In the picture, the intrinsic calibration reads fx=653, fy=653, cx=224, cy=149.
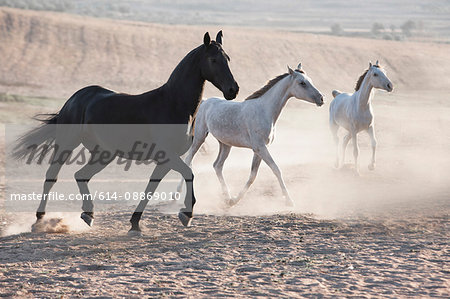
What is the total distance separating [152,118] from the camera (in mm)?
7652

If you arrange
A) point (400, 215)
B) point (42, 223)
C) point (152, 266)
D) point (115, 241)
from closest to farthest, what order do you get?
point (152, 266) → point (115, 241) → point (42, 223) → point (400, 215)

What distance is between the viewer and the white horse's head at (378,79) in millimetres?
12557

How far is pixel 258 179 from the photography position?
→ 12844 millimetres

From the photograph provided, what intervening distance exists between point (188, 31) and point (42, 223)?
3604 centimetres

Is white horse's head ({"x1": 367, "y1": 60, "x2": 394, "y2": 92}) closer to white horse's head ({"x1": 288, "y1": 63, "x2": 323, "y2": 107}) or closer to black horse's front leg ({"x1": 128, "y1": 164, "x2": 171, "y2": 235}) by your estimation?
white horse's head ({"x1": 288, "y1": 63, "x2": 323, "y2": 107})

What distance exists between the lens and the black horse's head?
7293mm

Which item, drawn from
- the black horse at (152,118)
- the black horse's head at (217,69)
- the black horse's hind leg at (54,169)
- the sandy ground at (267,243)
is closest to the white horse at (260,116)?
the sandy ground at (267,243)

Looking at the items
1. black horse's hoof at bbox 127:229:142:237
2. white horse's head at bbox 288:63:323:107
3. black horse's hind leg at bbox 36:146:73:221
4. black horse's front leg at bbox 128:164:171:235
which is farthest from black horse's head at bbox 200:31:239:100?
white horse's head at bbox 288:63:323:107

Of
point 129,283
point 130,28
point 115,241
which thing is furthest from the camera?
point 130,28

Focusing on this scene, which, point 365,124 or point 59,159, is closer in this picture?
point 59,159

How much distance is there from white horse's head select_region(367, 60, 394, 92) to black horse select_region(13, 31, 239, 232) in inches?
223

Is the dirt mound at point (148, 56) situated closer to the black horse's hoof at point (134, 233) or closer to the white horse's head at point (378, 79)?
the white horse's head at point (378, 79)

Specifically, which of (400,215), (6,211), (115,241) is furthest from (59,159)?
(400,215)

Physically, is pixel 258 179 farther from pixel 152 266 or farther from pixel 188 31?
pixel 188 31
